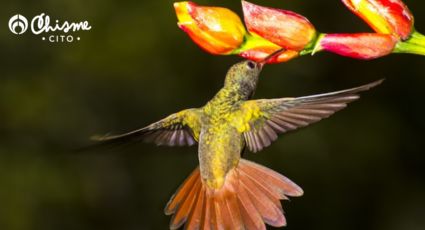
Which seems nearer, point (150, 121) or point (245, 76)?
point (245, 76)

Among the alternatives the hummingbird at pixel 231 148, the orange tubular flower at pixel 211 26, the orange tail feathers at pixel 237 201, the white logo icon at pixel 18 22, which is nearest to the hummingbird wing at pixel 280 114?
the hummingbird at pixel 231 148

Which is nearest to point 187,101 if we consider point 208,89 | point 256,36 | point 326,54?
point 208,89

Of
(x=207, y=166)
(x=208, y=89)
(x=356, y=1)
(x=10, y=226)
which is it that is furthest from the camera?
(x=208, y=89)

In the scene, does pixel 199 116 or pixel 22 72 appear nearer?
pixel 199 116

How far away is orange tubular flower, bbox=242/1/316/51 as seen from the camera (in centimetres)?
159

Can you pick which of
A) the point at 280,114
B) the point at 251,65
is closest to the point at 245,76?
the point at 251,65

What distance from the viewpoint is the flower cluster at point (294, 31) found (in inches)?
62.4

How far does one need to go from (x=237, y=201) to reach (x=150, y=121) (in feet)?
7.93

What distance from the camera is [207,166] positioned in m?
2.28

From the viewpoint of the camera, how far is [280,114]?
2.04 metres

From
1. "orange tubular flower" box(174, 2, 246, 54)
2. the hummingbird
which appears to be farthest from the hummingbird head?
"orange tubular flower" box(174, 2, 246, 54)

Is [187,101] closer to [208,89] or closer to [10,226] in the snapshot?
[208,89]

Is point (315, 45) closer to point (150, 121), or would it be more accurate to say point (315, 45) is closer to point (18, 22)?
point (150, 121)

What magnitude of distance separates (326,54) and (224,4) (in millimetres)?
729
